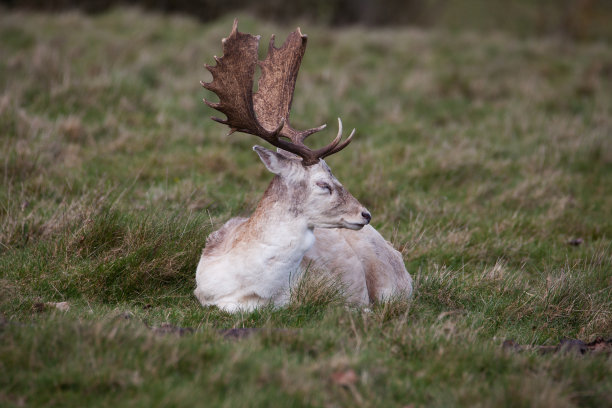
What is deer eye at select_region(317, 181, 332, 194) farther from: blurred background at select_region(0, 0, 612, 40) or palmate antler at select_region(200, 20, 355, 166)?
blurred background at select_region(0, 0, 612, 40)

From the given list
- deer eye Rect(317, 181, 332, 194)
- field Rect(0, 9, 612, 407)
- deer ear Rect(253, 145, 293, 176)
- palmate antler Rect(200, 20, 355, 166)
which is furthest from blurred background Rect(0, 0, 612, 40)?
deer eye Rect(317, 181, 332, 194)

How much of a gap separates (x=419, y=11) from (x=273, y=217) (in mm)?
23851

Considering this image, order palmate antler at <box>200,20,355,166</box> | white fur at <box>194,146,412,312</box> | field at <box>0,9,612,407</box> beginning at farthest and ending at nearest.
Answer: palmate antler at <box>200,20,355,166</box>
white fur at <box>194,146,412,312</box>
field at <box>0,9,612,407</box>

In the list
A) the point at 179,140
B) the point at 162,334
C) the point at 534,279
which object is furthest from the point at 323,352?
the point at 179,140

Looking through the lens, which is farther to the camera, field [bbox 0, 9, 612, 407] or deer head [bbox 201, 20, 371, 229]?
deer head [bbox 201, 20, 371, 229]

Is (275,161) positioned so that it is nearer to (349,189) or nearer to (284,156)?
(284,156)

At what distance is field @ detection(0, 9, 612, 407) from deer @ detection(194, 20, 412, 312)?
203 mm

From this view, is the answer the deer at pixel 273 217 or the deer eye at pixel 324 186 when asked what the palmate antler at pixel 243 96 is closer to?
the deer at pixel 273 217

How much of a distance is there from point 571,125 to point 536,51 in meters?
5.56

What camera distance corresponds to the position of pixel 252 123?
4.93m

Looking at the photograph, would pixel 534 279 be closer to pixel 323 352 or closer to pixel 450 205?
pixel 450 205

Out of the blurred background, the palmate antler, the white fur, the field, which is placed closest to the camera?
the field

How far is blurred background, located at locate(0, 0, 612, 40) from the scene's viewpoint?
62.6 feet

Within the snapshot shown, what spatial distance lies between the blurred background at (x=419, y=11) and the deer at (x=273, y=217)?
14296 millimetres
